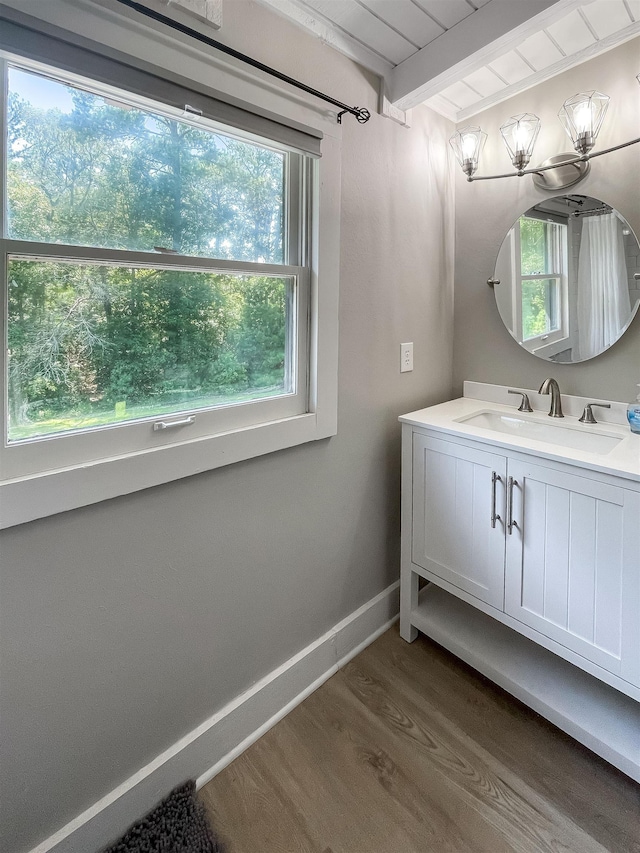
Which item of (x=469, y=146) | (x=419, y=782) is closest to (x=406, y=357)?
(x=469, y=146)

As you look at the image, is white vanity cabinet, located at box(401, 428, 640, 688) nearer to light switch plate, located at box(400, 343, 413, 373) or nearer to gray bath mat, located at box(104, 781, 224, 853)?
light switch plate, located at box(400, 343, 413, 373)

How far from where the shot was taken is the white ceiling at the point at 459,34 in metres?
1.27

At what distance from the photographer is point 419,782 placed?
1276 millimetres

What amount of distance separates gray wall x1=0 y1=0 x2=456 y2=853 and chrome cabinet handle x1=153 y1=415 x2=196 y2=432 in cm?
16

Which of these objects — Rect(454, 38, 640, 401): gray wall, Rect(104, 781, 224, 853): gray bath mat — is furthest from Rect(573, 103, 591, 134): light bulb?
Rect(104, 781, 224, 853): gray bath mat

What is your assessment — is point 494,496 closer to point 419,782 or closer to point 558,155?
point 419,782

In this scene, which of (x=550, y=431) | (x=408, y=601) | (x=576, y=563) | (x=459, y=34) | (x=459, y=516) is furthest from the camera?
(x=408, y=601)

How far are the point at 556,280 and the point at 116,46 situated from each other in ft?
5.06

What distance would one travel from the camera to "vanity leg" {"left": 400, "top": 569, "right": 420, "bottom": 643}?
5.82 ft

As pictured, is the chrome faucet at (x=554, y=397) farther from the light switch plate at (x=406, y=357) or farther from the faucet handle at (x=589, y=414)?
the light switch plate at (x=406, y=357)

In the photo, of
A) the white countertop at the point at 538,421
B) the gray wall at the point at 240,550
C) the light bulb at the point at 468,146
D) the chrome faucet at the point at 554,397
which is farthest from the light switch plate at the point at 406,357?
the light bulb at the point at 468,146

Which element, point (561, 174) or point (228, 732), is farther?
point (561, 174)

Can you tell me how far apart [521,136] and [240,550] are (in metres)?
1.74

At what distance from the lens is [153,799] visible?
46.8 inches
